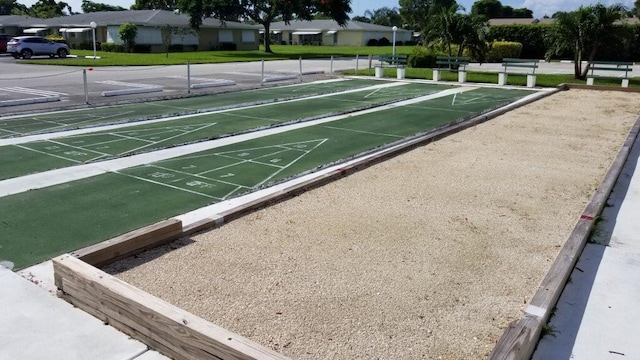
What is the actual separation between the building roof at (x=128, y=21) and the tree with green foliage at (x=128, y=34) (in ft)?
5.99

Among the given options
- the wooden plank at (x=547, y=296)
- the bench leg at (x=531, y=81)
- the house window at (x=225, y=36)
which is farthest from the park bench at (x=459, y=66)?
the house window at (x=225, y=36)

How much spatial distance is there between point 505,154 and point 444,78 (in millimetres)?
16722

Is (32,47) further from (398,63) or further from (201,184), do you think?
(201,184)

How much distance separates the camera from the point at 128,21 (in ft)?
163

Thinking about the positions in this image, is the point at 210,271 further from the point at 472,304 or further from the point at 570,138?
the point at 570,138

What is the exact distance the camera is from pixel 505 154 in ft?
35.7

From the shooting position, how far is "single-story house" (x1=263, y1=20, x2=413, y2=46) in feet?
245

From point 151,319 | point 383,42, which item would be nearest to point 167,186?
point 151,319

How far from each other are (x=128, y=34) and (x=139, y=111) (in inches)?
1394

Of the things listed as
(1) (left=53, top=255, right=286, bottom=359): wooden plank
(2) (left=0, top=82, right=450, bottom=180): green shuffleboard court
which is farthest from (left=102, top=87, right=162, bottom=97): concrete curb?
(1) (left=53, top=255, right=286, bottom=359): wooden plank

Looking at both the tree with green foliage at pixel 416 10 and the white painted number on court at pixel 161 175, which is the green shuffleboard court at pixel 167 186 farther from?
the tree with green foliage at pixel 416 10

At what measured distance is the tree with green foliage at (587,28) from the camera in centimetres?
2366

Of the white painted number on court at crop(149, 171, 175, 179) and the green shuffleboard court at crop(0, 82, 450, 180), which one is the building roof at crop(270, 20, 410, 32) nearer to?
the green shuffleboard court at crop(0, 82, 450, 180)

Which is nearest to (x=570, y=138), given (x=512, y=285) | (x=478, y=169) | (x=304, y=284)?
(x=478, y=169)
